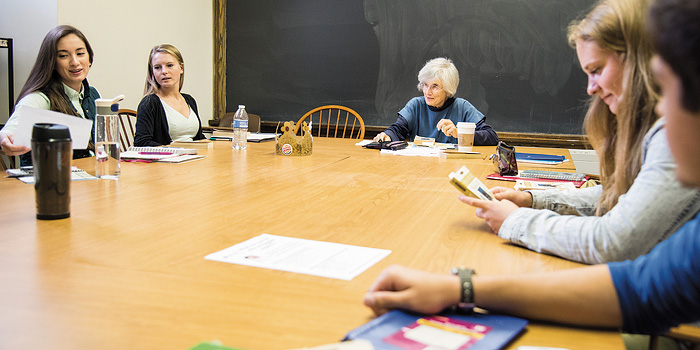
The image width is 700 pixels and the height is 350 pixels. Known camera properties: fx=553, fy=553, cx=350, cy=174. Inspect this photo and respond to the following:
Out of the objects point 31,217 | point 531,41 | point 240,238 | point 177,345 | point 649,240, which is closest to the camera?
point 177,345

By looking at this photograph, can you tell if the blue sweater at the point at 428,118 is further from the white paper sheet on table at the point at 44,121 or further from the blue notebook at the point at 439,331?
the blue notebook at the point at 439,331

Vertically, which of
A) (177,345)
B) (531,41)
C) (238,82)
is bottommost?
(177,345)

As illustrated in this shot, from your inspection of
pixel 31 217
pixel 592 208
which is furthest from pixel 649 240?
pixel 31 217

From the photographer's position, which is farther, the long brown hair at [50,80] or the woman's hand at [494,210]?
the long brown hair at [50,80]

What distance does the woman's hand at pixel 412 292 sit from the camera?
0.76 meters

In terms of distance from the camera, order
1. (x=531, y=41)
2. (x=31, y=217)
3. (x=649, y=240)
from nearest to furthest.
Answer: (x=649, y=240) → (x=31, y=217) → (x=531, y=41)

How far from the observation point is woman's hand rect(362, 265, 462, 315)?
761 mm

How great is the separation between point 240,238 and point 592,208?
885 millimetres

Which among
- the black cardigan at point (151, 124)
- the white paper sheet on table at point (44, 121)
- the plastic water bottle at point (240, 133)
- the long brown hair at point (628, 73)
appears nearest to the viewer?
the long brown hair at point (628, 73)

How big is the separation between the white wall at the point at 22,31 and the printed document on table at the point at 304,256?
122 inches

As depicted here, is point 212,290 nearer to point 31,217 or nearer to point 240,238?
point 240,238

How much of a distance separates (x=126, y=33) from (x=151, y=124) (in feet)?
4.05

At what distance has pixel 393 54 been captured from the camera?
4633mm

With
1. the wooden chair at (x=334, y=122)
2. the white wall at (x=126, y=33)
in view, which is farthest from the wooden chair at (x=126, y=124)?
the wooden chair at (x=334, y=122)
